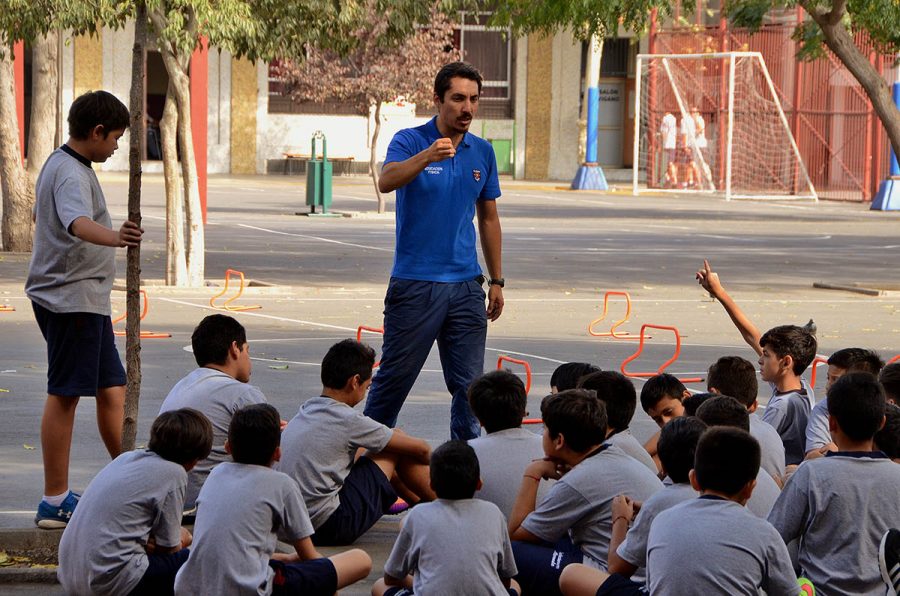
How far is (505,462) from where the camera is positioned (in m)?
6.07

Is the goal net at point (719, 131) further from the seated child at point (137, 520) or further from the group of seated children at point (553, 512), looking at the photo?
the seated child at point (137, 520)

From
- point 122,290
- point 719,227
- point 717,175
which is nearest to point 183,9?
point 122,290

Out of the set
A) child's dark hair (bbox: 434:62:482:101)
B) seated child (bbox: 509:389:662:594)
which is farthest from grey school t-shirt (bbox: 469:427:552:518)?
child's dark hair (bbox: 434:62:482:101)

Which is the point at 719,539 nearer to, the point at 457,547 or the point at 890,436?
the point at 457,547

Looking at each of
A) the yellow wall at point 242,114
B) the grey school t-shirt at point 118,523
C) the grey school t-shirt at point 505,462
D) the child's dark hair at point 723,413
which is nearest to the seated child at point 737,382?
the child's dark hair at point 723,413

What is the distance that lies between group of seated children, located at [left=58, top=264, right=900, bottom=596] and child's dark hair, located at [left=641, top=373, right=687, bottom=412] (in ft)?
1.31

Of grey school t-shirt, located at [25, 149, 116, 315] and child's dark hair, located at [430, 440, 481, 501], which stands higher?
grey school t-shirt, located at [25, 149, 116, 315]

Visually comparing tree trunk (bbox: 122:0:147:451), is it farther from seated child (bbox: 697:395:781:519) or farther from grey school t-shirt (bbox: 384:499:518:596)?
seated child (bbox: 697:395:781:519)

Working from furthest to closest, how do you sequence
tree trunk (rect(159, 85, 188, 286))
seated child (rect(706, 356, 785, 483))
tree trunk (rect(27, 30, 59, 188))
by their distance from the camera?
1. tree trunk (rect(27, 30, 59, 188))
2. tree trunk (rect(159, 85, 188, 286))
3. seated child (rect(706, 356, 785, 483))

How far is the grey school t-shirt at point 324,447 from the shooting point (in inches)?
252

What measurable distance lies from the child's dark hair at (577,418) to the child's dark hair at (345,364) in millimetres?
1120

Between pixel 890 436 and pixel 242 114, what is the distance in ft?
147

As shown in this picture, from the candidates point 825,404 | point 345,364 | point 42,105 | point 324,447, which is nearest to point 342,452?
point 324,447

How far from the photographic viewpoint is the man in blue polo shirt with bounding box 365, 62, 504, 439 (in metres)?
7.30
